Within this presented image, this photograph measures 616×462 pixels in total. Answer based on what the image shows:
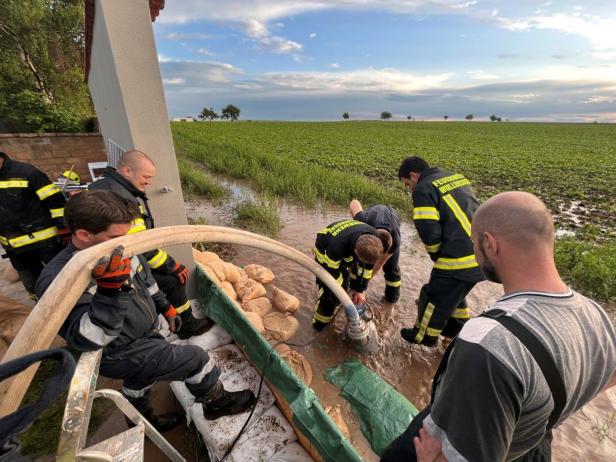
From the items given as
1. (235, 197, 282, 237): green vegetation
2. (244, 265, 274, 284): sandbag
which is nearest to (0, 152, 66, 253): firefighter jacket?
(244, 265, 274, 284): sandbag

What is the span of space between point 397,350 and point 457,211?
182 centimetres

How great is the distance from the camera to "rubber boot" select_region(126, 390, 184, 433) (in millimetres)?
2068

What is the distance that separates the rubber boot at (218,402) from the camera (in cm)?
198

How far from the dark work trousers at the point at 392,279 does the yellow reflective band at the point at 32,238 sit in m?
3.90

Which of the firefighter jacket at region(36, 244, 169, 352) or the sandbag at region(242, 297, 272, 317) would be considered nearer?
the firefighter jacket at region(36, 244, 169, 352)

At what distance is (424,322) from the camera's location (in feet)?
9.77

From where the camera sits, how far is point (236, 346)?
2658mm

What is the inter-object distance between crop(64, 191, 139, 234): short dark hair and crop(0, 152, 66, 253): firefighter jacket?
1.94 m

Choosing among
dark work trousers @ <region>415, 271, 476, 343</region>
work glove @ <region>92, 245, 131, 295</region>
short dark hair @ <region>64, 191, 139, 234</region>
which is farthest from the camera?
dark work trousers @ <region>415, 271, 476, 343</region>

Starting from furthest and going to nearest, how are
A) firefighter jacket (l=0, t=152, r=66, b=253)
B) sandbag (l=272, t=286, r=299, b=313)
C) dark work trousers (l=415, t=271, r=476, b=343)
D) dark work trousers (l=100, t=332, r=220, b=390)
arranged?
sandbag (l=272, t=286, r=299, b=313)
dark work trousers (l=415, t=271, r=476, b=343)
firefighter jacket (l=0, t=152, r=66, b=253)
dark work trousers (l=100, t=332, r=220, b=390)

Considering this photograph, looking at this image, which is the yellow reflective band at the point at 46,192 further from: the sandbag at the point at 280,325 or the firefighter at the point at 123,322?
the sandbag at the point at 280,325

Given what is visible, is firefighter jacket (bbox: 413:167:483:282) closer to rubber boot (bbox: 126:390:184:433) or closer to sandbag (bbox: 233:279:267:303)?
sandbag (bbox: 233:279:267:303)

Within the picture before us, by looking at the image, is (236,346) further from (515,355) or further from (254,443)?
(515,355)

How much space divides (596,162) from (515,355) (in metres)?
23.2
